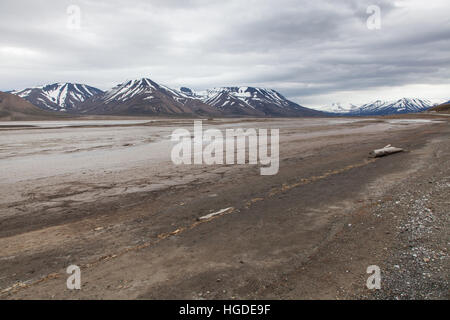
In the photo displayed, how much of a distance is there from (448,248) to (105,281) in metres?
6.72

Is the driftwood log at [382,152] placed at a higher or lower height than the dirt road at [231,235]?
higher

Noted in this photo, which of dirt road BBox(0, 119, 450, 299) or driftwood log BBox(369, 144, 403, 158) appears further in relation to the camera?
driftwood log BBox(369, 144, 403, 158)

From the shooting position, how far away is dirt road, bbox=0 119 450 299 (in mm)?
5156

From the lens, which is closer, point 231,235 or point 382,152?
point 231,235

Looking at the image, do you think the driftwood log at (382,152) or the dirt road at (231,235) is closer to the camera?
the dirt road at (231,235)

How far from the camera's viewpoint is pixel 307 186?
12.1 meters

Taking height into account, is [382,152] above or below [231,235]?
above

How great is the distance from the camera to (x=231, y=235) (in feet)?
24.5

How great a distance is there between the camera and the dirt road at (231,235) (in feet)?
16.9

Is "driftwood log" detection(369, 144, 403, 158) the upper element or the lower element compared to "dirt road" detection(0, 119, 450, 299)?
upper
